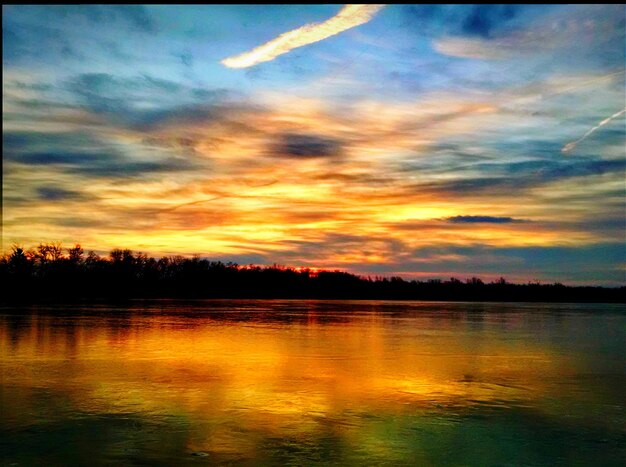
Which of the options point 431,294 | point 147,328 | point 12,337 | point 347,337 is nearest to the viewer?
point 12,337

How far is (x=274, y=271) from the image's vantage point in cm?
11431

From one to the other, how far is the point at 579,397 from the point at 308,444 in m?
5.20

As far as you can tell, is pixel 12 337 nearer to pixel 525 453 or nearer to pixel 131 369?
pixel 131 369

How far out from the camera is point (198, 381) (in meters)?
10.4

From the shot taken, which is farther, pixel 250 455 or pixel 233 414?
pixel 233 414

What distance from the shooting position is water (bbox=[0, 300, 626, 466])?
634 cm

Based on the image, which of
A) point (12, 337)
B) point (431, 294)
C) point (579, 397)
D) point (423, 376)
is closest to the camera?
point (579, 397)

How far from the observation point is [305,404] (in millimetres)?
8625

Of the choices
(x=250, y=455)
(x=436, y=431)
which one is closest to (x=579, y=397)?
(x=436, y=431)

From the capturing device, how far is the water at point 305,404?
6.34m

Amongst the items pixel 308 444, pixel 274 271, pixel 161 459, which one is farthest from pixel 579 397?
pixel 274 271

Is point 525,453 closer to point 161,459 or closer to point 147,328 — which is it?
point 161,459

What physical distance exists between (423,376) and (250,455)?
5.76m

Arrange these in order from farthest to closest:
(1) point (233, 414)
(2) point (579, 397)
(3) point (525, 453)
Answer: (2) point (579, 397) < (1) point (233, 414) < (3) point (525, 453)
